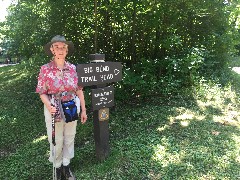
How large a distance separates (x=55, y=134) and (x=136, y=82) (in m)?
3.90

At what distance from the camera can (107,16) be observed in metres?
8.82

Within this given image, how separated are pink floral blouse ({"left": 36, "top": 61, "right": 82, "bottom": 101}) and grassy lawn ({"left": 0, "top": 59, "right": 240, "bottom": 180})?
1.54 m

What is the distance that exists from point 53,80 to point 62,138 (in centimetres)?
91

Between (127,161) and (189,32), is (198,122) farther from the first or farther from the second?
(189,32)

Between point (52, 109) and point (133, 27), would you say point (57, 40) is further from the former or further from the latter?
point (133, 27)

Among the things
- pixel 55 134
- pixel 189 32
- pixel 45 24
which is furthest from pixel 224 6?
pixel 55 134

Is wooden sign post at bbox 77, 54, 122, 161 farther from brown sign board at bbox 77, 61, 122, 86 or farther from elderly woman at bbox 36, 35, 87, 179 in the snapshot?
elderly woman at bbox 36, 35, 87, 179

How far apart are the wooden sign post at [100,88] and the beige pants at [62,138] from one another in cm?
62

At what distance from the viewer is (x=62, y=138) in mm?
4234

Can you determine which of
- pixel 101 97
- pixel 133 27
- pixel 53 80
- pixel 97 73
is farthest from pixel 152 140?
pixel 133 27

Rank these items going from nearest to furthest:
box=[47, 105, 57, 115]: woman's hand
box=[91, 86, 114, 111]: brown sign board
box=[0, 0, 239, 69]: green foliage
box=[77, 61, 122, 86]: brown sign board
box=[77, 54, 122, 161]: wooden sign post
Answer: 1. box=[47, 105, 57, 115]: woman's hand
2. box=[77, 61, 122, 86]: brown sign board
3. box=[77, 54, 122, 161]: wooden sign post
4. box=[91, 86, 114, 111]: brown sign board
5. box=[0, 0, 239, 69]: green foliage

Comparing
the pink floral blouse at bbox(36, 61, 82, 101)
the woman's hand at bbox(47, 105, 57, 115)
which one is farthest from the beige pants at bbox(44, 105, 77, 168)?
the pink floral blouse at bbox(36, 61, 82, 101)

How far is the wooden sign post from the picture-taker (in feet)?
15.0

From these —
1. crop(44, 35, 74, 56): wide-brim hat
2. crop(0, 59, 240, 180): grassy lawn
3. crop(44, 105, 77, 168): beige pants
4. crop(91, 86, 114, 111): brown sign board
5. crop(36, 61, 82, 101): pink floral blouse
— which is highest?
crop(44, 35, 74, 56): wide-brim hat
